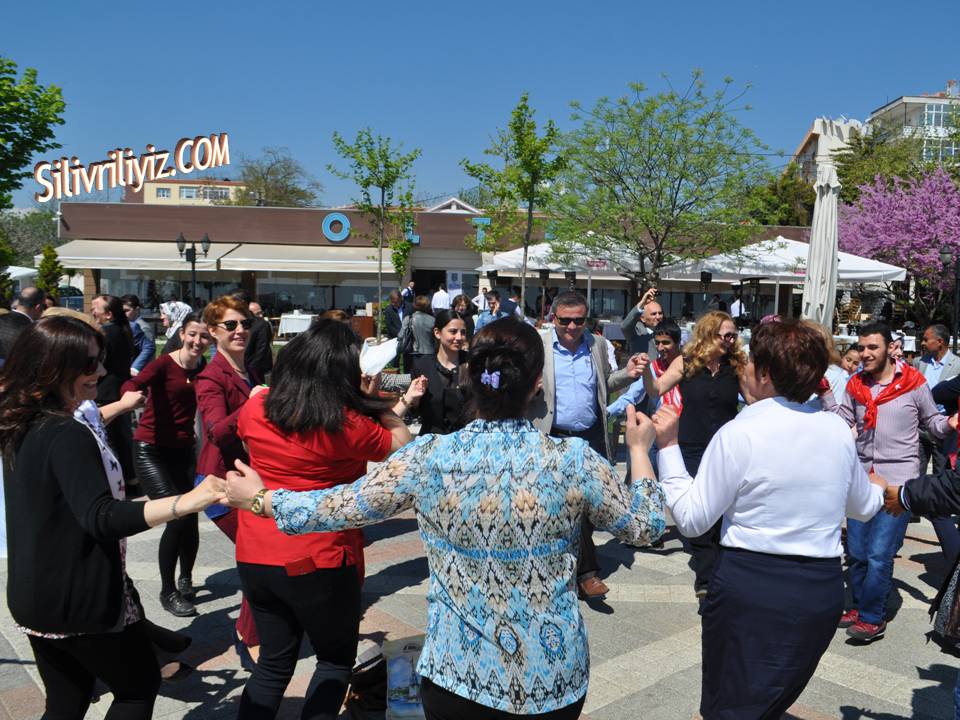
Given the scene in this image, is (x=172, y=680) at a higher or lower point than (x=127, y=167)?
lower

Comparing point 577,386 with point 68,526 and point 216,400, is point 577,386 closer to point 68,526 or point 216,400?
point 216,400

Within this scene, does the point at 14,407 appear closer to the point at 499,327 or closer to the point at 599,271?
the point at 499,327

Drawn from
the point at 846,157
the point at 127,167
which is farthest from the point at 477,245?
the point at 846,157

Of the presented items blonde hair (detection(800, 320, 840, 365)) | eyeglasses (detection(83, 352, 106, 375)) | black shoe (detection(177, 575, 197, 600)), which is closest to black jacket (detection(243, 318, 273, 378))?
black shoe (detection(177, 575, 197, 600))

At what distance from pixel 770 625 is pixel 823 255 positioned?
9743mm

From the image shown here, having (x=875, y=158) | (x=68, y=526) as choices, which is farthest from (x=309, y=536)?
(x=875, y=158)

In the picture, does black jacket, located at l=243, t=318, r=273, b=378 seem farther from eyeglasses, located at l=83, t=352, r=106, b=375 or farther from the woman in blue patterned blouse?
the woman in blue patterned blouse

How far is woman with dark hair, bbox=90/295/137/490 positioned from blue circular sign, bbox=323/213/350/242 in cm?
2505

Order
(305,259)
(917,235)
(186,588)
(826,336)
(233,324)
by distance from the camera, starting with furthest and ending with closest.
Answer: (305,259)
(917,235)
(186,588)
(233,324)
(826,336)

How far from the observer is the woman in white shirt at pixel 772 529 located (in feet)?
8.07

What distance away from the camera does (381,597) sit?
5.16 metres

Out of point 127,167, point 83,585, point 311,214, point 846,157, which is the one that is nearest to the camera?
point 83,585

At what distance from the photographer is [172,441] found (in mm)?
4762

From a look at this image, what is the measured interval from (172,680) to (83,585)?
170 centimetres
